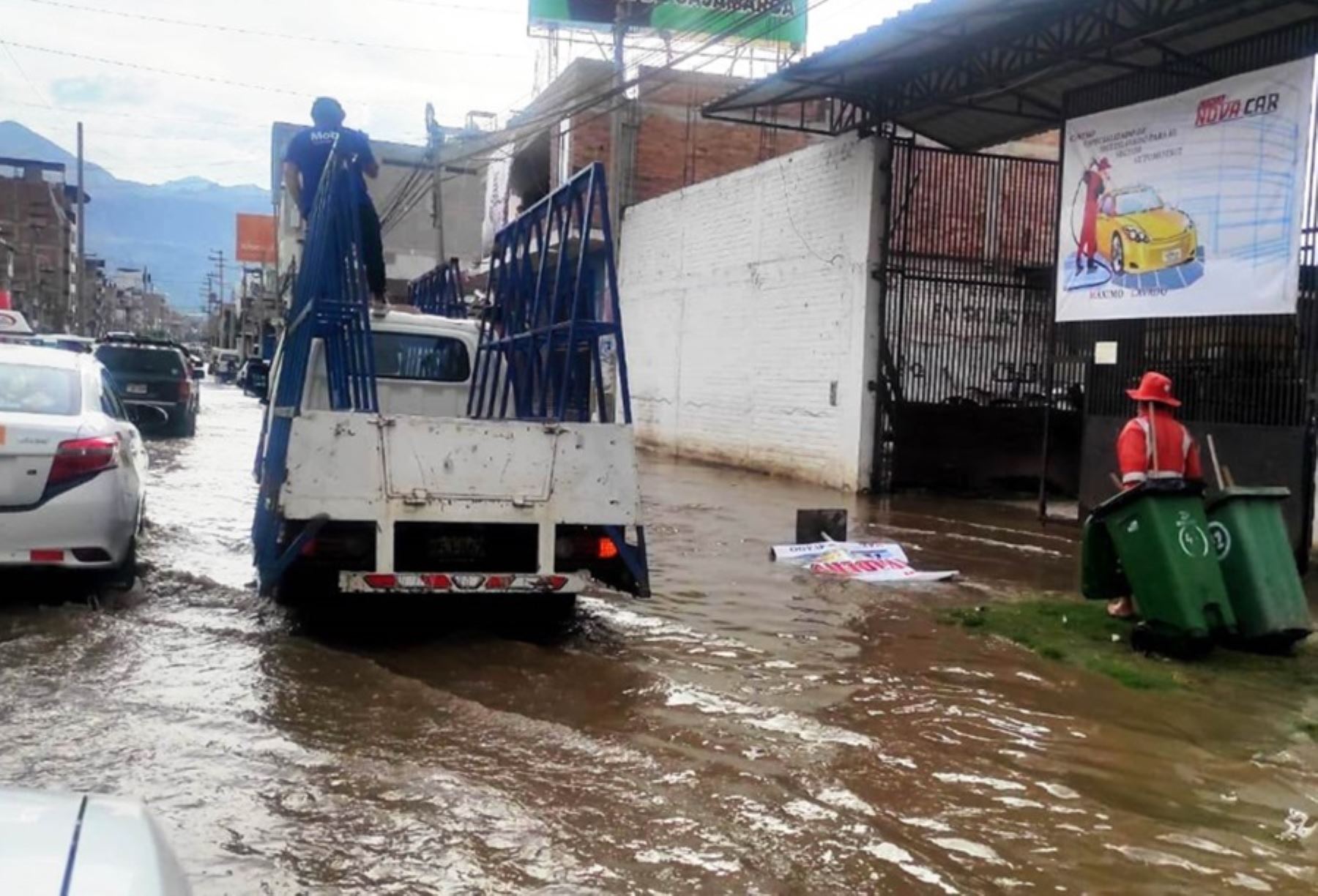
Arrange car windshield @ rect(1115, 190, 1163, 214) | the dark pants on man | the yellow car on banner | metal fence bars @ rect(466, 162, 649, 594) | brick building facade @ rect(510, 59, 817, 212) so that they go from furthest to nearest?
1. brick building facade @ rect(510, 59, 817, 212)
2. car windshield @ rect(1115, 190, 1163, 214)
3. the yellow car on banner
4. the dark pants on man
5. metal fence bars @ rect(466, 162, 649, 594)

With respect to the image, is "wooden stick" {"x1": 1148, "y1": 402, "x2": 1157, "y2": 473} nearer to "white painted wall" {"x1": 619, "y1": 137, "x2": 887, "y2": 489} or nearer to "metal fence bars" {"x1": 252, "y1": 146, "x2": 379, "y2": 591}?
"metal fence bars" {"x1": 252, "y1": 146, "x2": 379, "y2": 591}

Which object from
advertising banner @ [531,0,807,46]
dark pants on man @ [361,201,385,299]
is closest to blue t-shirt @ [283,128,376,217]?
dark pants on man @ [361,201,385,299]

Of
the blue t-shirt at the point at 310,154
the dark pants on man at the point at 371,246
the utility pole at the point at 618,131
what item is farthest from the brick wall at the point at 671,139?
the dark pants on man at the point at 371,246

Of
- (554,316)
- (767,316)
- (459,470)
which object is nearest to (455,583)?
(459,470)

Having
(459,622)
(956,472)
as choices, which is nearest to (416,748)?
(459,622)

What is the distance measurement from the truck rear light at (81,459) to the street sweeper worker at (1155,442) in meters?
6.08

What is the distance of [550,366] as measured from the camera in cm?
784

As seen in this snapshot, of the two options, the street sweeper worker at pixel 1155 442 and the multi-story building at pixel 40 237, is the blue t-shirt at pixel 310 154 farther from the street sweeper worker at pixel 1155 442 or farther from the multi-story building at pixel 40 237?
the multi-story building at pixel 40 237

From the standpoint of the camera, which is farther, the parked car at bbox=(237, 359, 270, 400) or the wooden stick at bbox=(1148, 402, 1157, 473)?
the parked car at bbox=(237, 359, 270, 400)

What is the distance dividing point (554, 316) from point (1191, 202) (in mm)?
7252

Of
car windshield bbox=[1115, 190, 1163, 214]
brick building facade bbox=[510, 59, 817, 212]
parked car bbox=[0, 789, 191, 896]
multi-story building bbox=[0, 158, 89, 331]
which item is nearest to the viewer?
parked car bbox=[0, 789, 191, 896]

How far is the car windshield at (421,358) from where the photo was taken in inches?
350

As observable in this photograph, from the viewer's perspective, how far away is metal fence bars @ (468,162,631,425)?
7.36 m

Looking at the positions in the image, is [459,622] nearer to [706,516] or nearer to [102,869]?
[102,869]
